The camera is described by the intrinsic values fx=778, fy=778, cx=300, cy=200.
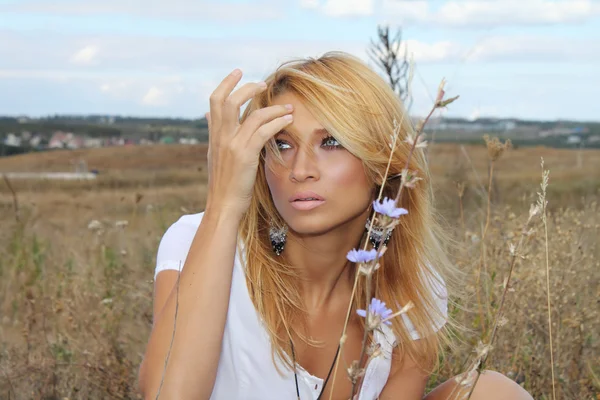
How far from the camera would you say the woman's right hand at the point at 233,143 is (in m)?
2.03

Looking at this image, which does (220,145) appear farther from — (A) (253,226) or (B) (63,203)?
(B) (63,203)

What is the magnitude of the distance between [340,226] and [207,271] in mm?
594

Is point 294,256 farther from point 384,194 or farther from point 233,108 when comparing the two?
point 233,108

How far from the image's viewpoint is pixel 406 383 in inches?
107

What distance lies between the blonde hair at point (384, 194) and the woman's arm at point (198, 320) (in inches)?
14.1

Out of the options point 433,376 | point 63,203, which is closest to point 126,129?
point 63,203

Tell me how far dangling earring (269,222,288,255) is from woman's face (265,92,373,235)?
0.26 m

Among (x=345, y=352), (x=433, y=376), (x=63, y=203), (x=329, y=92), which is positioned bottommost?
(x=63, y=203)

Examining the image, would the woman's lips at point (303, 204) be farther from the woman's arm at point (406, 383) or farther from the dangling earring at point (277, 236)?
the woman's arm at point (406, 383)

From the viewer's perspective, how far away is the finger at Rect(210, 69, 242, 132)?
6.66 ft

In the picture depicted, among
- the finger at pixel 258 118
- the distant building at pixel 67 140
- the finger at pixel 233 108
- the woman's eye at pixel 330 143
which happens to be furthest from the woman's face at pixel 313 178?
the distant building at pixel 67 140

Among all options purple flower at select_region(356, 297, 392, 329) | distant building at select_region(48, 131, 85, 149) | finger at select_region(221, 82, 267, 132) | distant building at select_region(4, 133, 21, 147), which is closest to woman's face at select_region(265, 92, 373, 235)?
finger at select_region(221, 82, 267, 132)

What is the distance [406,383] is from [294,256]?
60cm

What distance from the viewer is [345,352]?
2801 mm
